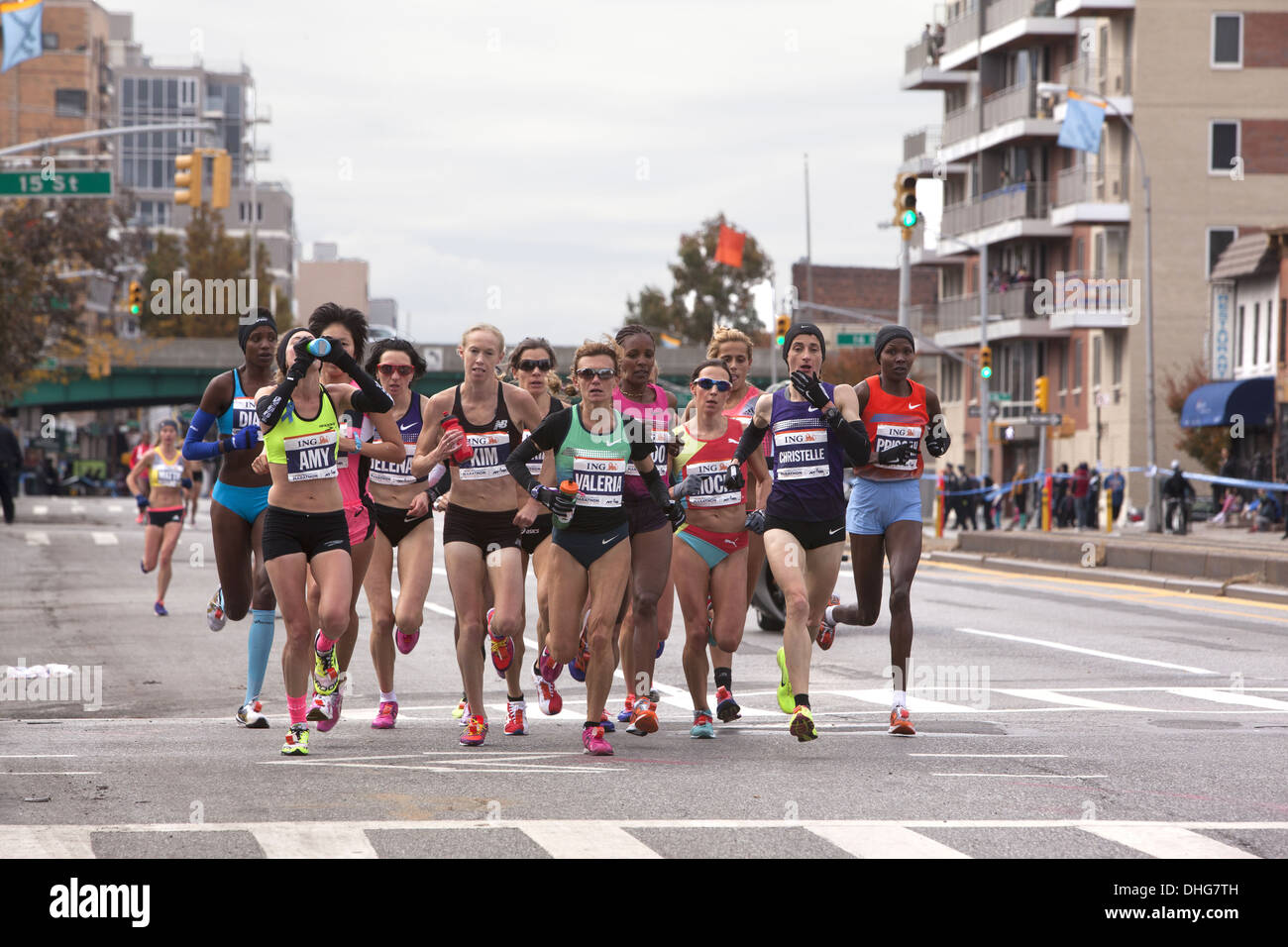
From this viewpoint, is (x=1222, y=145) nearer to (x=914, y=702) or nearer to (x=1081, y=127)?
(x=1081, y=127)

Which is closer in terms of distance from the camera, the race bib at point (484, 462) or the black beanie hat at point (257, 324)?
the race bib at point (484, 462)

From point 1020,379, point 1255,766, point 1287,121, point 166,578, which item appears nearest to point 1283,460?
point 1287,121

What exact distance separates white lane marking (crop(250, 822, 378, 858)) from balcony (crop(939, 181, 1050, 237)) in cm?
6375

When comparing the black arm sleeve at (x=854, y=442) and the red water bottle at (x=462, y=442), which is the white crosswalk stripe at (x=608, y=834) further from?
the black arm sleeve at (x=854, y=442)

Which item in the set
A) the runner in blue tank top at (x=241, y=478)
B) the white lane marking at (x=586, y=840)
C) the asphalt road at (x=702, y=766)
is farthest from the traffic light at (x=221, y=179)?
the white lane marking at (x=586, y=840)

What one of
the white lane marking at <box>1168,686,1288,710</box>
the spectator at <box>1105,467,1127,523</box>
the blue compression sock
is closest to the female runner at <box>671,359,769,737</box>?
the blue compression sock

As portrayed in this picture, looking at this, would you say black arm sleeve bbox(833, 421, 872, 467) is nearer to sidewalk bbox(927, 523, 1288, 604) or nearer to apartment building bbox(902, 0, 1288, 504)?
sidewalk bbox(927, 523, 1288, 604)

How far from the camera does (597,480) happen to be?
10602 millimetres

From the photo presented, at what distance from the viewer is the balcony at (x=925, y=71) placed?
254 ft

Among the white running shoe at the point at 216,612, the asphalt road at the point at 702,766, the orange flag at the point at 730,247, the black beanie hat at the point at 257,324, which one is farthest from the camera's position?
the orange flag at the point at 730,247

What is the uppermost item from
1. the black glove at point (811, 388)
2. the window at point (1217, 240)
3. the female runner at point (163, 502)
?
the window at point (1217, 240)

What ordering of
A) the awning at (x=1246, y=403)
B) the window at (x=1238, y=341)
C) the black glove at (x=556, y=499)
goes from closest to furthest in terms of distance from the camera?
the black glove at (x=556, y=499) < the awning at (x=1246, y=403) < the window at (x=1238, y=341)

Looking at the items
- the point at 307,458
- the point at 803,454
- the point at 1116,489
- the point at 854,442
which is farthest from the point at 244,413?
the point at 1116,489

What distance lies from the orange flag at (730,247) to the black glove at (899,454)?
6404 centimetres
